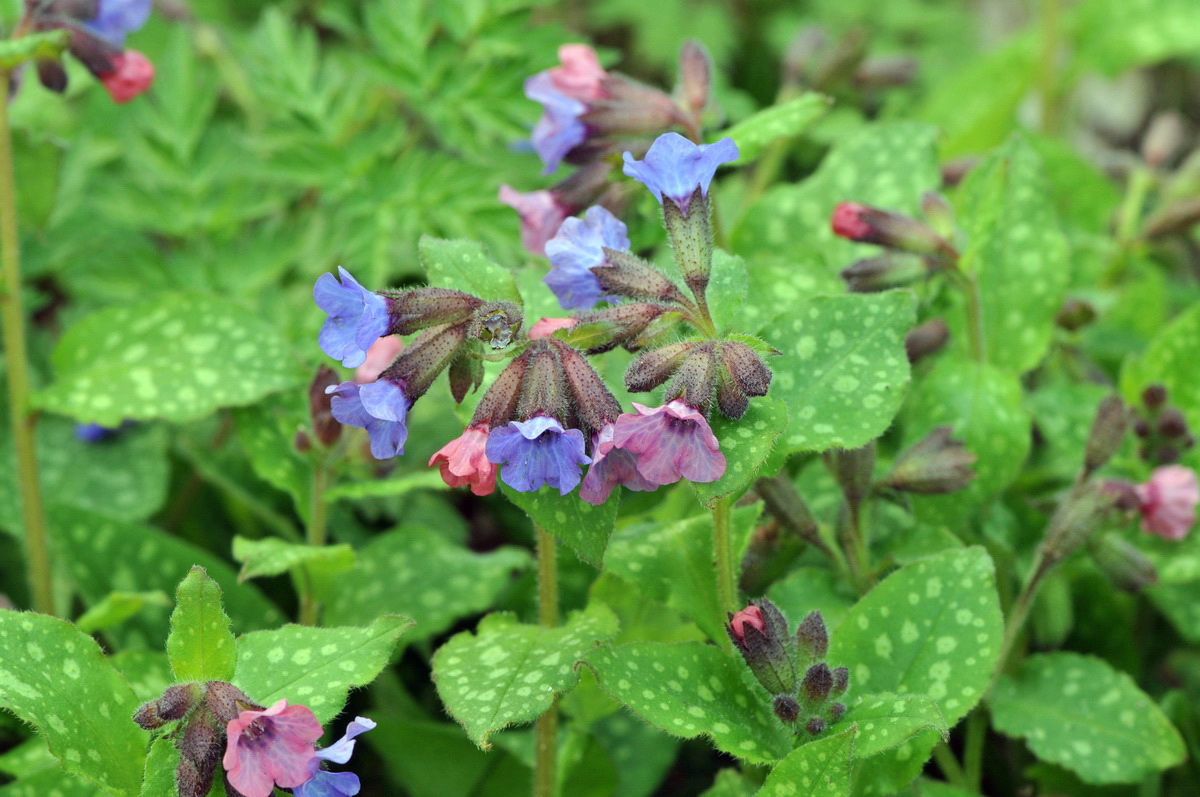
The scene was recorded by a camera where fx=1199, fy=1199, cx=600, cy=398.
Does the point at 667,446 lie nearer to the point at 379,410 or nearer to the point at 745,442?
the point at 745,442

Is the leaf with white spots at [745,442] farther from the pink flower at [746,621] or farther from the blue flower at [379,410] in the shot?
the blue flower at [379,410]

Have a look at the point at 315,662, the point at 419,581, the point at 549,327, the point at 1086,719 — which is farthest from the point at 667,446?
the point at 1086,719

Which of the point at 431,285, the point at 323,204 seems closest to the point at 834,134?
the point at 323,204

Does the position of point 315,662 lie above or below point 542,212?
below

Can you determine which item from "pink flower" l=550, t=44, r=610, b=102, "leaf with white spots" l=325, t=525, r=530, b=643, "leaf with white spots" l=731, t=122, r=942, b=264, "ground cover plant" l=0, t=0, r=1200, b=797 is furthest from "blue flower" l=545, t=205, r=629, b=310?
"leaf with white spots" l=731, t=122, r=942, b=264

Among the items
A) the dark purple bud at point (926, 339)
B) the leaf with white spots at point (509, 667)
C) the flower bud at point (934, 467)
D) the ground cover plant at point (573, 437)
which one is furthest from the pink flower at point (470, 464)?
the dark purple bud at point (926, 339)

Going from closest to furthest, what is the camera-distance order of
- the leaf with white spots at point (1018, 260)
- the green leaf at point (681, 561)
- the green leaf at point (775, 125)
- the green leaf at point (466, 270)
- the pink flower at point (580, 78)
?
the green leaf at point (466, 270) → the green leaf at point (681, 561) → the green leaf at point (775, 125) → the pink flower at point (580, 78) → the leaf with white spots at point (1018, 260)

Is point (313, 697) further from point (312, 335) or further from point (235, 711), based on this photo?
point (312, 335)
